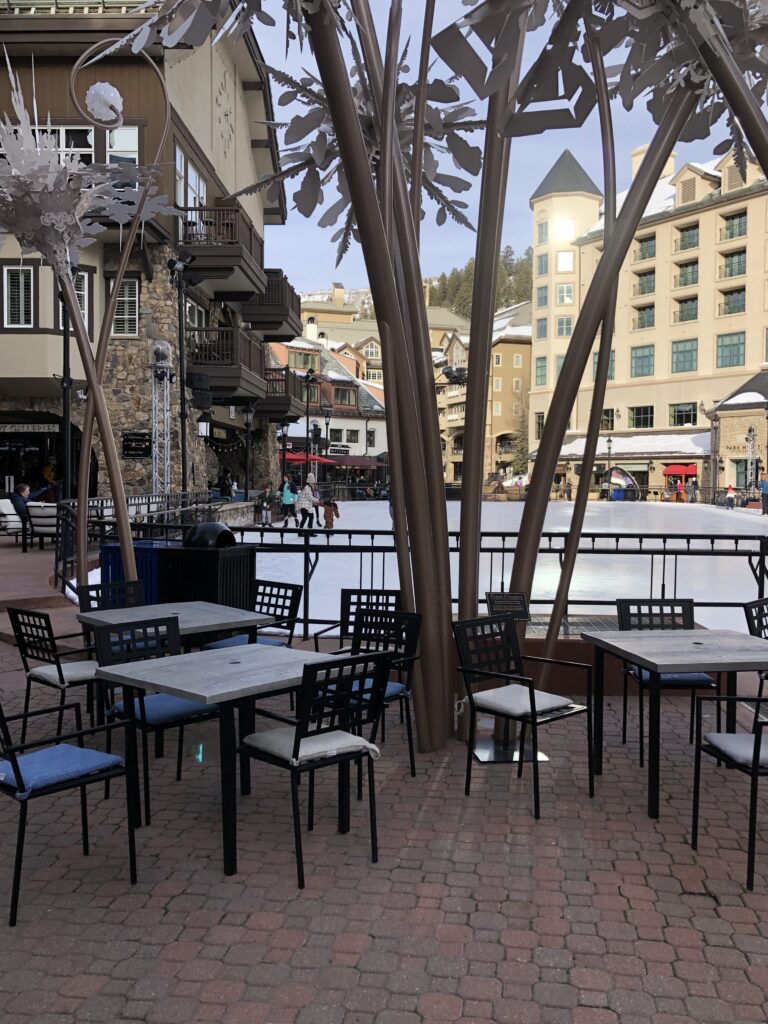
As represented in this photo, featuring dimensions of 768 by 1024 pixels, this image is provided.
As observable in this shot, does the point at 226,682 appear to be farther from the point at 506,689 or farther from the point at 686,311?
the point at 686,311

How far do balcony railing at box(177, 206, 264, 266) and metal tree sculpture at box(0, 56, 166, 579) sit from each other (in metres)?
16.1

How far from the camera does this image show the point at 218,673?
455 centimetres

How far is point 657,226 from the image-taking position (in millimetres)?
60719

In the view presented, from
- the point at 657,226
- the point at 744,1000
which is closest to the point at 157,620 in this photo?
the point at 744,1000

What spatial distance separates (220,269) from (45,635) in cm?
2026

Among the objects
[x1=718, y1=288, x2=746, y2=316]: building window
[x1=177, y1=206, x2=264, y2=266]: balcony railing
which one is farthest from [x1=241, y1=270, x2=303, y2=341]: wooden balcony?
[x1=718, y1=288, x2=746, y2=316]: building window

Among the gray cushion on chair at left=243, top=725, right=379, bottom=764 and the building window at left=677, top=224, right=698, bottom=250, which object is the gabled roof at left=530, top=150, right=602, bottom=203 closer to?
the building window at left=677, top=224, right=698, bottom=250

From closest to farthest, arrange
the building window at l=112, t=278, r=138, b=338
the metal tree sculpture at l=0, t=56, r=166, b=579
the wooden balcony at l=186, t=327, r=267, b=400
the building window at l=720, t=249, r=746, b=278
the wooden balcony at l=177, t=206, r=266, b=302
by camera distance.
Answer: the metal tree sculpture at l=0, t=56, r=166, b=579 < the building window at l=112, t=278, r=138, b=338 < the wooden balcony at l=177, t=206, r=266, b=302 < the wooden balcony at l=186, t=327, r=267, b=400 < the building window at l=720, t=249, r=746, b=278

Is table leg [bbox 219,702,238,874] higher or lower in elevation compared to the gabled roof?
lower

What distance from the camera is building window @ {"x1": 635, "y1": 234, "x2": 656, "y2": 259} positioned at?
6156cm

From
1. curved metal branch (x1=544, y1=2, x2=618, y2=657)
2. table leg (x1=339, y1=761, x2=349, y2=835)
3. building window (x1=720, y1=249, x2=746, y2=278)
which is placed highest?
building window (x1=720, y1=249, x2=746, y2=278)

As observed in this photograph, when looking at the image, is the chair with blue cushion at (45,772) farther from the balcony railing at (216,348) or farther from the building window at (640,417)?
the building window at (640,417)

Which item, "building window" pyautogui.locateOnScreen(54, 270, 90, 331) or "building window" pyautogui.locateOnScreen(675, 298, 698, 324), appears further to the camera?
"building window" pyautogui.locateOnScreen(675, 298, 698, 324)

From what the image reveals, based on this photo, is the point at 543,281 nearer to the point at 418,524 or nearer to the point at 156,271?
the point at 156,271
